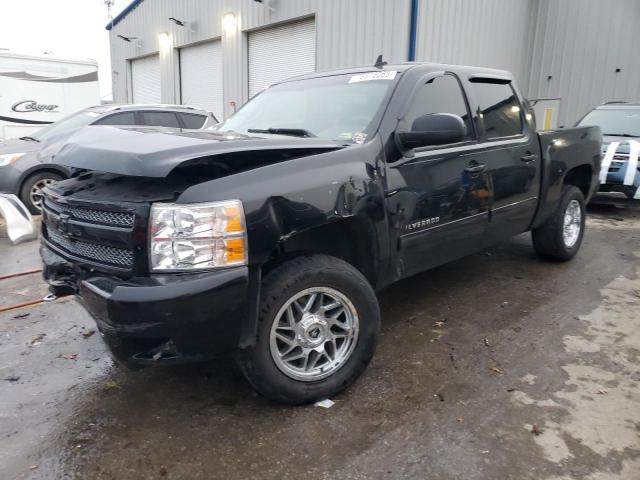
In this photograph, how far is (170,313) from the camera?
2246 millimetres

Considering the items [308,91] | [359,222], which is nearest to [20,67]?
[308,91]

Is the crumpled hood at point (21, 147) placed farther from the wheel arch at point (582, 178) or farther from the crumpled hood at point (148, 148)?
the wheel arch at point (582, 178)

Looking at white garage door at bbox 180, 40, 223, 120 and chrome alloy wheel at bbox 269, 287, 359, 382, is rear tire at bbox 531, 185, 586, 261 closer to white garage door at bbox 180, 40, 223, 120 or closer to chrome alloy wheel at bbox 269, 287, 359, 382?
chrome alloy wheel at bbox 269, 287, 359, 382

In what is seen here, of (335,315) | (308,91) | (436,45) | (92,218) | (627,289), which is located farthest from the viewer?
(436,45)

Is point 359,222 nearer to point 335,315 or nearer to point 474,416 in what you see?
point 335,315

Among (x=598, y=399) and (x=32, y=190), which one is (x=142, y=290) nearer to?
(x=598, y=399)

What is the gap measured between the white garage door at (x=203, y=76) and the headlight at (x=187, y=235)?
594 inches

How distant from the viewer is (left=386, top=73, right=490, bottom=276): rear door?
3.20 metres

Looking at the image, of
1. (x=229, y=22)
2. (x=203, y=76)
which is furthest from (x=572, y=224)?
(x=203, y=76)

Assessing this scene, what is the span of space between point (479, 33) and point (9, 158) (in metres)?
10.9

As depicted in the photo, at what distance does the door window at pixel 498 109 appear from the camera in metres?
4.09

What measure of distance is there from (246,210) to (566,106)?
49.3 ft

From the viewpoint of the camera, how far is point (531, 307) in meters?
4.25

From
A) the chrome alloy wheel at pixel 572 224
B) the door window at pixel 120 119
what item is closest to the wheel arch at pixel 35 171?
the door window at pixel 120 119
